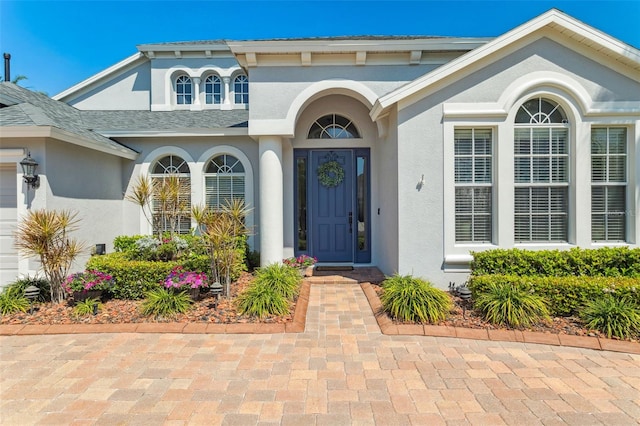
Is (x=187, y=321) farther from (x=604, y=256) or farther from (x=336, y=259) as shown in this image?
(x=604, y=256)

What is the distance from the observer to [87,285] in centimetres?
547

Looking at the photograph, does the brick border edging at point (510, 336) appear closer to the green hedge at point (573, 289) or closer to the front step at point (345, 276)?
the green hedge at point (573, 289)

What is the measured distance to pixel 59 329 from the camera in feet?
15.6

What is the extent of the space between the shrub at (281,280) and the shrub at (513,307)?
10.3ft

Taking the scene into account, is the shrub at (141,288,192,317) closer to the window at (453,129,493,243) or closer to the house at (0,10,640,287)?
the house at (0,10,640,287)

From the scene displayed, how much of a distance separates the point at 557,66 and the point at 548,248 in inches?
137

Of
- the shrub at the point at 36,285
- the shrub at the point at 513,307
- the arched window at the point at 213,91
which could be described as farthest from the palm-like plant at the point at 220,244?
the arched window at the point at 213,91

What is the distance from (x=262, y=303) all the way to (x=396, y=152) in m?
3.87

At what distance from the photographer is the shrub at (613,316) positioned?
4359 mm

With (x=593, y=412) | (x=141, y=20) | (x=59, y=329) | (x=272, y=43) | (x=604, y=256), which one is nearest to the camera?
A: (x=593, y=412)

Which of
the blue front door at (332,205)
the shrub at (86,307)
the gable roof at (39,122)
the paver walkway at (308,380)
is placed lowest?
the paver walkway at (308,380)

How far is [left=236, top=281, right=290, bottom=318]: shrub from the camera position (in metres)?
5.04

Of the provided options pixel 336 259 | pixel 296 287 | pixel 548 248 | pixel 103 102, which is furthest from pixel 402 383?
pixel 103 102

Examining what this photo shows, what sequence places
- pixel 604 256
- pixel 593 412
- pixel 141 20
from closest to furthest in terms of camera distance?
pixel 593 412 → pixel 604 256 → pixel 141 20
